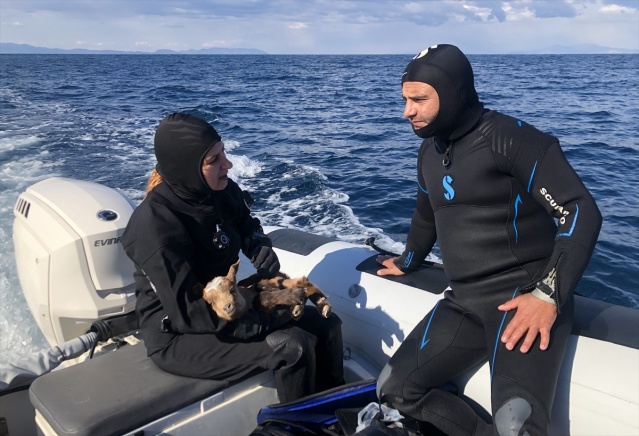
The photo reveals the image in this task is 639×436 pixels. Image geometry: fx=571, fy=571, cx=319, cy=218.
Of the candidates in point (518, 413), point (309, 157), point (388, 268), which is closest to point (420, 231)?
point (388, 268)

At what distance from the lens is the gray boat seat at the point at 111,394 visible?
7.57 ft

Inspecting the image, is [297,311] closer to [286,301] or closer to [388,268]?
[286,301]

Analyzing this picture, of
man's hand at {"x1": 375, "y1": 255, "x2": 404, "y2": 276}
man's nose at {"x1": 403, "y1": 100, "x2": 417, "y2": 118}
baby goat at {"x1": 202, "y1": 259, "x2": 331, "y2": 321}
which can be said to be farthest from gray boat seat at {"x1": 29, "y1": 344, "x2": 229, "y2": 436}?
man's nose at {"x1": 403, "y1": 100, "x2": 417, "y2": 118}

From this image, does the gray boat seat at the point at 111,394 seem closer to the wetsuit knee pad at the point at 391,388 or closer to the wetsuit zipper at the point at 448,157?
the wetsuit knee pad at the point at 391,388

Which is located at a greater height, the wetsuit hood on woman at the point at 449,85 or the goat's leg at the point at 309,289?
the wetsuit hood on woman at the point at 449,85

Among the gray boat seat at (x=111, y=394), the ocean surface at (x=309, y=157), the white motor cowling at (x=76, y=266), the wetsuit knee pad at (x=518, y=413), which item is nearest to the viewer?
the wetsuit knee pad at (x=518, y=413)

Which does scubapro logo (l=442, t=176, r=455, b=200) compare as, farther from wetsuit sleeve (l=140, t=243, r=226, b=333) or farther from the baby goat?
wetsuit sleeve (l=140, t=243, r=226, b=333)

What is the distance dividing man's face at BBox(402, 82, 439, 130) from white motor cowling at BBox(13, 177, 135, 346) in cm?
187

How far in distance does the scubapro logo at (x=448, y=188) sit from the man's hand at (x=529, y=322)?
0.57m

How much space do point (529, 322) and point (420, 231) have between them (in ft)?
3.18

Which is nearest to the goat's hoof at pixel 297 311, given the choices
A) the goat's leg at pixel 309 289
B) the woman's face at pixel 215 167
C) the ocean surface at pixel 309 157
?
the goat's leg at pixel 309 289

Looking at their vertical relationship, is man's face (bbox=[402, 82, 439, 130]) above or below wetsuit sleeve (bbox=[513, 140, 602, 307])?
above

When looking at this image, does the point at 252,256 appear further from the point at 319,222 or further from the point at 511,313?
the point at 319,222

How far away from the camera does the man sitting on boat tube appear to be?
2.47 metres
